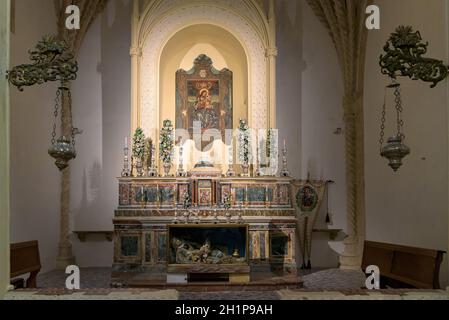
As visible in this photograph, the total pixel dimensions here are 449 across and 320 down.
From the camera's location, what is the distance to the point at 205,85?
42.0 ft

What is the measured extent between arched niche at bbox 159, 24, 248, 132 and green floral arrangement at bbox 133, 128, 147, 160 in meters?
1.29

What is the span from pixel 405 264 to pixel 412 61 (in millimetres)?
3691

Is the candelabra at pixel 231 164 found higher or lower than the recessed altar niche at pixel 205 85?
lower

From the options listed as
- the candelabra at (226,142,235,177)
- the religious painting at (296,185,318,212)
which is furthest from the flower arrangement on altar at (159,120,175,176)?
A: the religious painting at (296,185,318,212)

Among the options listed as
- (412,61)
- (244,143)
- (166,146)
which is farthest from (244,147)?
(412,61)

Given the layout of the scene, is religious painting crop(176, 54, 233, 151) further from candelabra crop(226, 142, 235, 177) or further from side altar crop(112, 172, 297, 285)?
side altar crop(112, 172, 297, 285)

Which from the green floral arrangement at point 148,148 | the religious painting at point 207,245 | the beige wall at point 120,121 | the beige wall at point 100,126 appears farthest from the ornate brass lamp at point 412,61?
the beige wall at point 100,126

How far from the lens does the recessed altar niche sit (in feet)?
41.4

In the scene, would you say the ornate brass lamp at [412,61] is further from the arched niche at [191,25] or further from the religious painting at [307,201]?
the religious painting at [307,201]

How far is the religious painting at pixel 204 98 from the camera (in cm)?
1266

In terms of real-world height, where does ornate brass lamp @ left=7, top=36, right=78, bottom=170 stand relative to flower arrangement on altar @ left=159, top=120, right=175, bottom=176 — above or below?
above

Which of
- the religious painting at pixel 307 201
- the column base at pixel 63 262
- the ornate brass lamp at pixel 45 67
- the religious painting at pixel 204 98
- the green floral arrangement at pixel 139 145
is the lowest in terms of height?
the column base at pixel 63 262
